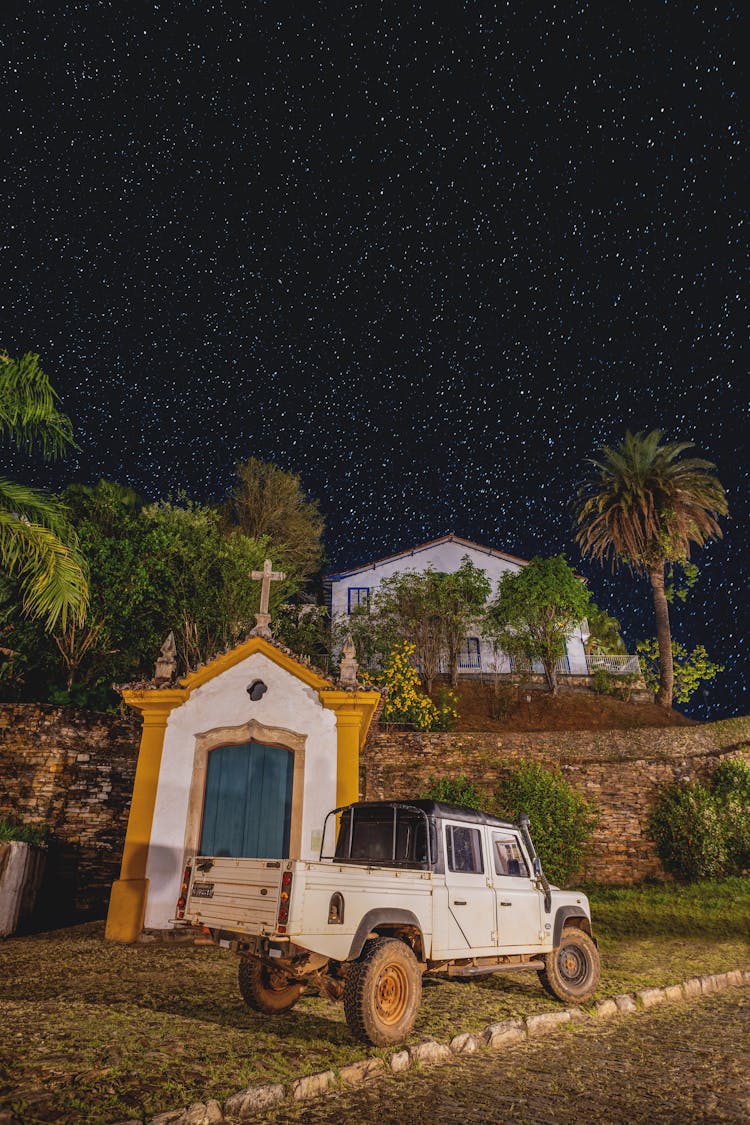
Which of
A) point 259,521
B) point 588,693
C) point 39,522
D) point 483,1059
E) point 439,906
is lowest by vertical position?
point 483,1059

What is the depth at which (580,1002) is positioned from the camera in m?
7.75

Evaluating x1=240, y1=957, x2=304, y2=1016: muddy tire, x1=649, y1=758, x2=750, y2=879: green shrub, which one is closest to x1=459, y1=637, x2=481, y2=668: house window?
x1=649, y1=758, x2=750, y2=879: green shrub

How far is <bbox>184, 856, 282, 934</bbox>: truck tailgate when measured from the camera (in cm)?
583

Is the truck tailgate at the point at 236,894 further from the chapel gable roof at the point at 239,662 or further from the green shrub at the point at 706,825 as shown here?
the green shrub at the point at 706,825

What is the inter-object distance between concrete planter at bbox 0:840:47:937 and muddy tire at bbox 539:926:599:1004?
9.57m

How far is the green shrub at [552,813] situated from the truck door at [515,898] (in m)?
10.5

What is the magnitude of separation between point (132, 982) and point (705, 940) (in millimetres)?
11709

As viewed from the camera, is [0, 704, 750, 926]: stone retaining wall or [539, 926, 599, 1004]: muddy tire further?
[0, 704, 750, 926]: stone retaining wall

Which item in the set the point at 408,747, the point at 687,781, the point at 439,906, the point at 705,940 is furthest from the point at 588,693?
the point at 439,906

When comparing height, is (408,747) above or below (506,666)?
below

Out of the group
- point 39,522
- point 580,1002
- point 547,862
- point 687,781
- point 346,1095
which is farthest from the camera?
point 687,781

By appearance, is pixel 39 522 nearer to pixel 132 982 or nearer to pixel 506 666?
pixel 132 982

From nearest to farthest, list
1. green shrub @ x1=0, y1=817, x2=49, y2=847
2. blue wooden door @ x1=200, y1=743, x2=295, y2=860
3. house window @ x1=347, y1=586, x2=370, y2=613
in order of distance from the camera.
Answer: blue wooden door @ x1=200, y1=743, x2=295, y2=860 → green shrub @ x1=0, y1=817, x2=49, y2=847 → house window @ x1=347, y1=586, x2=370, y2=613

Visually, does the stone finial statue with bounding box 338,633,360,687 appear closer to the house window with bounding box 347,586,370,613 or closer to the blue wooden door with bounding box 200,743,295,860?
the blue wooden door with bounding box 200,743,295,860
